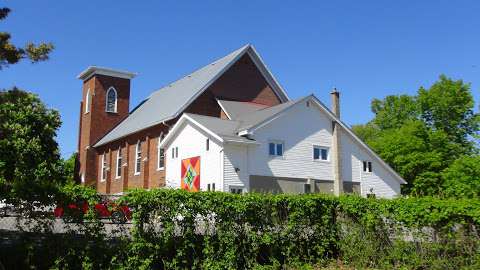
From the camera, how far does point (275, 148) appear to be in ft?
106

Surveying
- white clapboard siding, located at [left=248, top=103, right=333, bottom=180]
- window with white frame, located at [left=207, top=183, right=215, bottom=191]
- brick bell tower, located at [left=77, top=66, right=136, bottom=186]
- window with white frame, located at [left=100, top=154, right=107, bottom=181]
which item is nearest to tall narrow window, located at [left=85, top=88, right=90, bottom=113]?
brick bell tower, located at [left=77, top=66, right=136, bottom=186]

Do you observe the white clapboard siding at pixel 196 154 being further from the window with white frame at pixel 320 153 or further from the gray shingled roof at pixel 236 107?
the window with white frame at pixel 320 153

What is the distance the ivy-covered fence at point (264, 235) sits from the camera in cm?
1307

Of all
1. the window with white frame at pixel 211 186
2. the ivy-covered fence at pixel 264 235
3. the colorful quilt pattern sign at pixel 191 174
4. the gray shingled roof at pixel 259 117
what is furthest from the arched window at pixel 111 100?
the ivy-covered fence at pixel 264 235

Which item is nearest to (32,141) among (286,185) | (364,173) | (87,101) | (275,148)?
(87,101)

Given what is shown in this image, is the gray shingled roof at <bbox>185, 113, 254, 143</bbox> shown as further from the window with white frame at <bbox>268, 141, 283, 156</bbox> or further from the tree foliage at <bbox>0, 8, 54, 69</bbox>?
the tree foliage at <bbox>0, 8, 54, 69</bbox>

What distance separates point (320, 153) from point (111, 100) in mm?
26923

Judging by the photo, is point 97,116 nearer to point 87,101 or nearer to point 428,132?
point 87,101

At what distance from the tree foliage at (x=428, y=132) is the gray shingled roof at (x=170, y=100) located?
19491 millimetres

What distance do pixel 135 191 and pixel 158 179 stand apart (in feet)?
88.3

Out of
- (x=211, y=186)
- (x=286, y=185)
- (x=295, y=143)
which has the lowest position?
A: (x=211, y=186)

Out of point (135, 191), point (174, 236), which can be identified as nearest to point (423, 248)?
point (174, 236)

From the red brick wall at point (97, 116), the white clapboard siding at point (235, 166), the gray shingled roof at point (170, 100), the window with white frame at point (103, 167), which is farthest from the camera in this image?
the red brick wall at point (97, 116)

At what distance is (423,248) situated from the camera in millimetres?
15047
